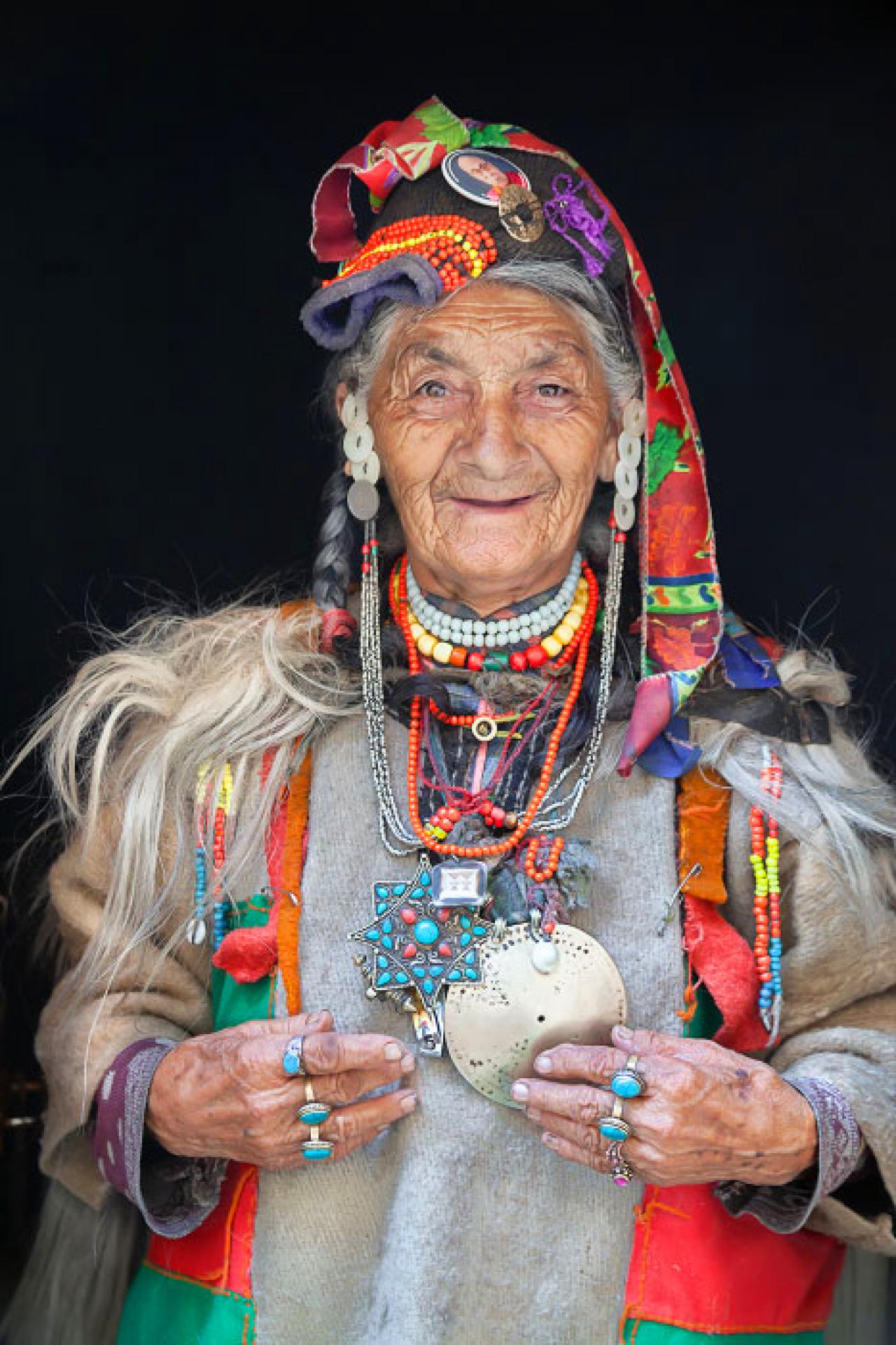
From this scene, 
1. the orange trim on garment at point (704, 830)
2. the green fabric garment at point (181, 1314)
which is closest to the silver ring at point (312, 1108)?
the green fabric garment at point (181, 1314)

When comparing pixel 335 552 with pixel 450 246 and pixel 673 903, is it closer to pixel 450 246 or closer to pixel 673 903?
pixel 450 246

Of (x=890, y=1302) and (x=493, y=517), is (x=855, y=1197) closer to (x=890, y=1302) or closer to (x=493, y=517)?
(x=890, y=1302)

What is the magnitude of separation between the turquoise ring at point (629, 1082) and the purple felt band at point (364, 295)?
3.67 feet

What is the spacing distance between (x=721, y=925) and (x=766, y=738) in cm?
30

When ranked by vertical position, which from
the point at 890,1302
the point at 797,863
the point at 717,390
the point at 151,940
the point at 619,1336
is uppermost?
the point at 717,390

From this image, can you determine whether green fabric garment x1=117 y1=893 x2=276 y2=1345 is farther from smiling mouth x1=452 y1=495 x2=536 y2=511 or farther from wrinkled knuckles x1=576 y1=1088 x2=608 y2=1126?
smiling mouth x1=452 y1=495 x2=536 y2=511

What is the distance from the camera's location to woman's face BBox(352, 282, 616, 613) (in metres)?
2.71

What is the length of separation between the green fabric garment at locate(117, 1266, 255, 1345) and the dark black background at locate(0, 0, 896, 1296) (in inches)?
41.3

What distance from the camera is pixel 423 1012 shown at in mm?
2520

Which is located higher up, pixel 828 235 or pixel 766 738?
pixel 828 235

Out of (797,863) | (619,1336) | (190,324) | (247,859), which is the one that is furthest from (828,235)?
(619,1336)

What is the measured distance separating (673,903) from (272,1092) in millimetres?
604

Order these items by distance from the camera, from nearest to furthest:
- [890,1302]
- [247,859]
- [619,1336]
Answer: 1. [619,1336]
2. [247,859]
3. [890,1302]

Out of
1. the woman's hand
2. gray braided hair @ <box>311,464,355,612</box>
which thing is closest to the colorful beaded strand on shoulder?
the woman's hand
